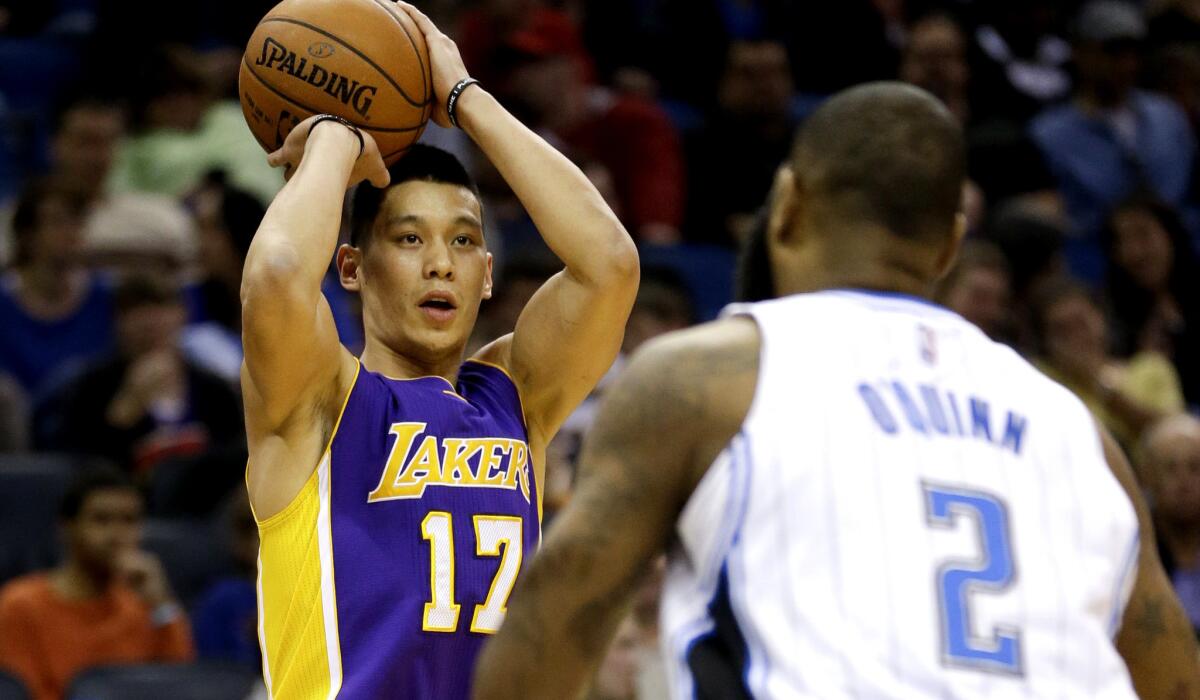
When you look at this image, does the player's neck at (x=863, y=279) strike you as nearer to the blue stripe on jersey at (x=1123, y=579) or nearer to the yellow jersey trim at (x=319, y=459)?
the blue stripe on jersey at (x=1123, y=579)

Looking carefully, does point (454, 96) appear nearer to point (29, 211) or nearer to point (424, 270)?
point (424, 270)

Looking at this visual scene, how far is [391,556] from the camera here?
11.9 ft

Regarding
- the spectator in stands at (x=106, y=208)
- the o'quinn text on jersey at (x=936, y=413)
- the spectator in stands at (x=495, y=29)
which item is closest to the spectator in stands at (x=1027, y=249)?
the spectator in stands at (x=495, y=29)

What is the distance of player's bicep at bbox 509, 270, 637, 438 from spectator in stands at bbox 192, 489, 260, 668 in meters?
3.23

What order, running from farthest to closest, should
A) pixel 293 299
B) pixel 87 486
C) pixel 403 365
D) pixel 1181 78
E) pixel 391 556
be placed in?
pixel 1181 78
pixel 87 486
pixel 403 365
pixel 391 556
pixel 293 299

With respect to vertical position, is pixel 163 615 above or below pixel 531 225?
below

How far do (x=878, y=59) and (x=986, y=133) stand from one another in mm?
895

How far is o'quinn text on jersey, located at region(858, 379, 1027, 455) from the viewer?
8.72ft

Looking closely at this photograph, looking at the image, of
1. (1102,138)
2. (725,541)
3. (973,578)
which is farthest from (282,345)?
(1102,138)

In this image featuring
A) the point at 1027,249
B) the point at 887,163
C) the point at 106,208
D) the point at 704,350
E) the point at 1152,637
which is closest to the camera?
the point at 704,350

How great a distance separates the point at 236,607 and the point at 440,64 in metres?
3.69

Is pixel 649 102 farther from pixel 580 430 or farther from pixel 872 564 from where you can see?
pixel 872 564

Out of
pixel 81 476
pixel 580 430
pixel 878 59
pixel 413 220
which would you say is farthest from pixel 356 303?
pixel 413 220

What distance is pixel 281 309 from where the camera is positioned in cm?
348
